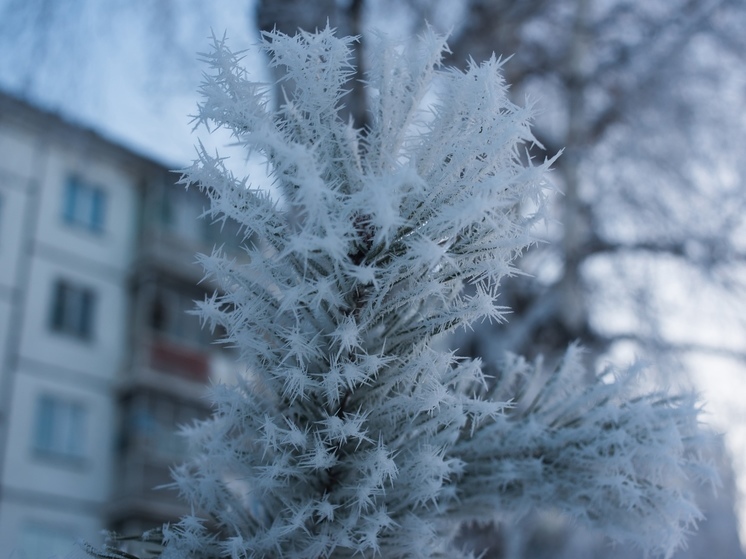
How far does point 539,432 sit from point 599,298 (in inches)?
210

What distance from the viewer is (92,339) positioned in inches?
496

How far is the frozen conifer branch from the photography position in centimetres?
95

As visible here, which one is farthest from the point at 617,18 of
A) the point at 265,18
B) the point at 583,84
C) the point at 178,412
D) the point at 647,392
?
the point at 178,412

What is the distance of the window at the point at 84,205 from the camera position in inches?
510

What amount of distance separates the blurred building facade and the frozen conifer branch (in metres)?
9.70

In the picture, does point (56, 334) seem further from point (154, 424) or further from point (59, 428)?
point (154, 424)

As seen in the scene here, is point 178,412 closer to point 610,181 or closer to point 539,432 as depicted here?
point 610,181

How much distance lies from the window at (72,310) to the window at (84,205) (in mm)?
1094

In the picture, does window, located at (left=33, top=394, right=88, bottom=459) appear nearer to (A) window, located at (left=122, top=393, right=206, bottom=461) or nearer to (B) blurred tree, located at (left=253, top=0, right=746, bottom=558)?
(A) window, located at (left=122, top=393, right=206, bottom=461)

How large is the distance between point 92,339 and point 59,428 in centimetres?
152

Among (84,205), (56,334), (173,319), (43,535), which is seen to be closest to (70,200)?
(84,205)

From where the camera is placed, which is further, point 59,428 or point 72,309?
point 72,309

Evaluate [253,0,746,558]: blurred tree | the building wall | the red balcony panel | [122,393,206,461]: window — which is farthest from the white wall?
[253,0,746,558]: blurred tree

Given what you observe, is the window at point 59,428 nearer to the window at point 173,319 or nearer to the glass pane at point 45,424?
A: the glass pane at point 45,424
